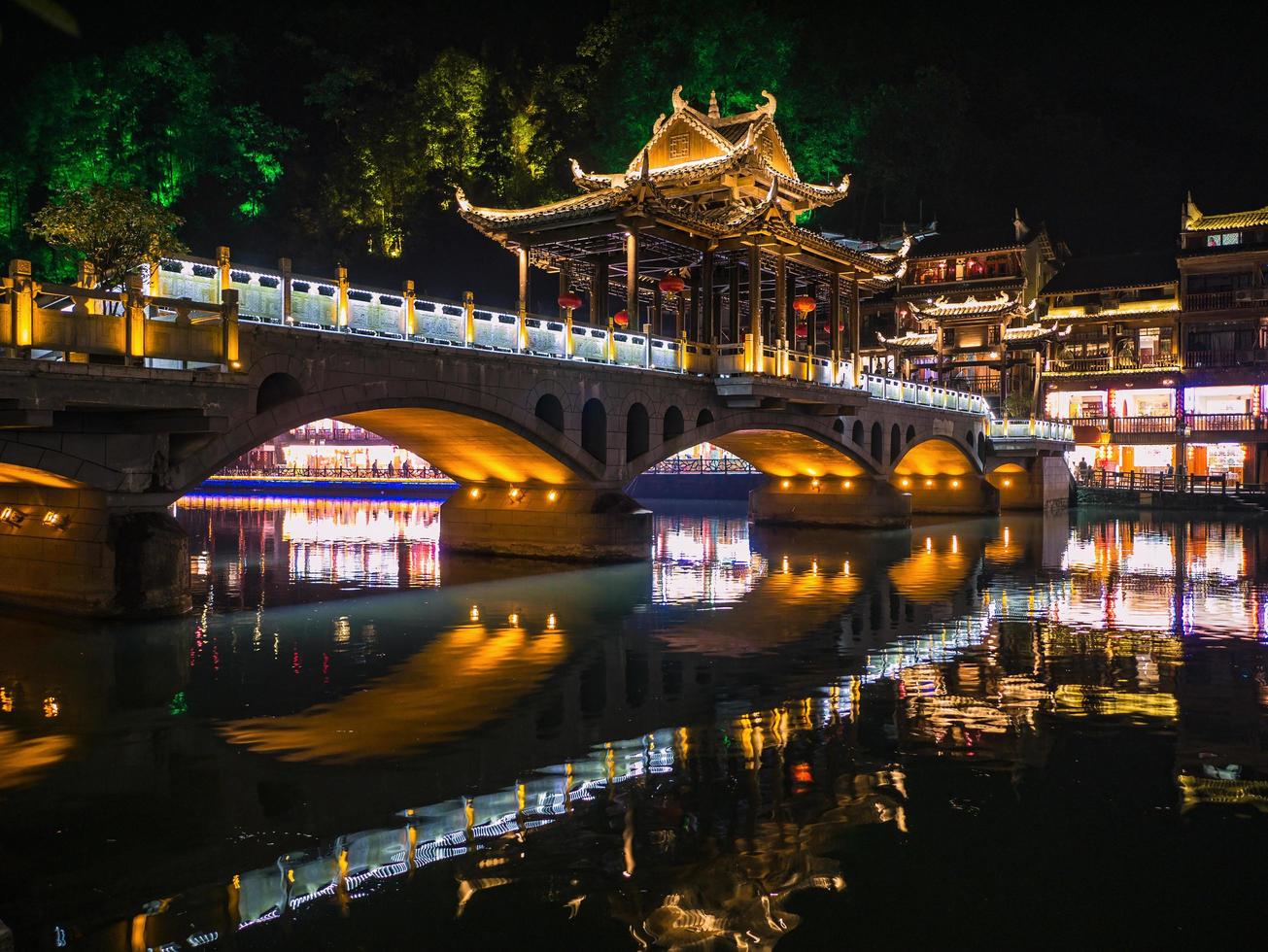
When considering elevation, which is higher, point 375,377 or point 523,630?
point 375,377

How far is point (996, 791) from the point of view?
10125 millimetres

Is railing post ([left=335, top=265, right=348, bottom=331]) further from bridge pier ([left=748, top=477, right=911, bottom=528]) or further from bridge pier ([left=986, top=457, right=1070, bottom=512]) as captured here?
bridge pier ([left=986, top=457, right=1070, bottom=512])

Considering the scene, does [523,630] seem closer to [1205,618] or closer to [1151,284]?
[1205,618]

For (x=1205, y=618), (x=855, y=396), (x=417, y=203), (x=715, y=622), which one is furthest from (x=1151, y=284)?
(x=715, y=622)

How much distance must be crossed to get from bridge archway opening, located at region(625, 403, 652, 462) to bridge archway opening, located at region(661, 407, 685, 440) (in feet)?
3.66

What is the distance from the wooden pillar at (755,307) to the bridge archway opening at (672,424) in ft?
9.90

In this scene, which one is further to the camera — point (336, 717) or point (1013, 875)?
point (336, 717)

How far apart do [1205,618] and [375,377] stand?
17.7 m

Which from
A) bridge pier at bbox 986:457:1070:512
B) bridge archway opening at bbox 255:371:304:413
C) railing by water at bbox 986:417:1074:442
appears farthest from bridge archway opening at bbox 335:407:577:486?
bridge pier at bbox 986:457:1070:512

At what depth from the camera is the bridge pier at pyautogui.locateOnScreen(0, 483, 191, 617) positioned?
19.0 meters

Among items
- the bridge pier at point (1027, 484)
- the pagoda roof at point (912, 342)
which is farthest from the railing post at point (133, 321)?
the pagoda roof at point (912, 342)

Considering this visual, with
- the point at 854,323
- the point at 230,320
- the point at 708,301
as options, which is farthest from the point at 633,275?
the point at 230,320

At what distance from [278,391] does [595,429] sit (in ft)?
35.9

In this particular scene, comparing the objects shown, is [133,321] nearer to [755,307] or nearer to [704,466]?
[755,307]
